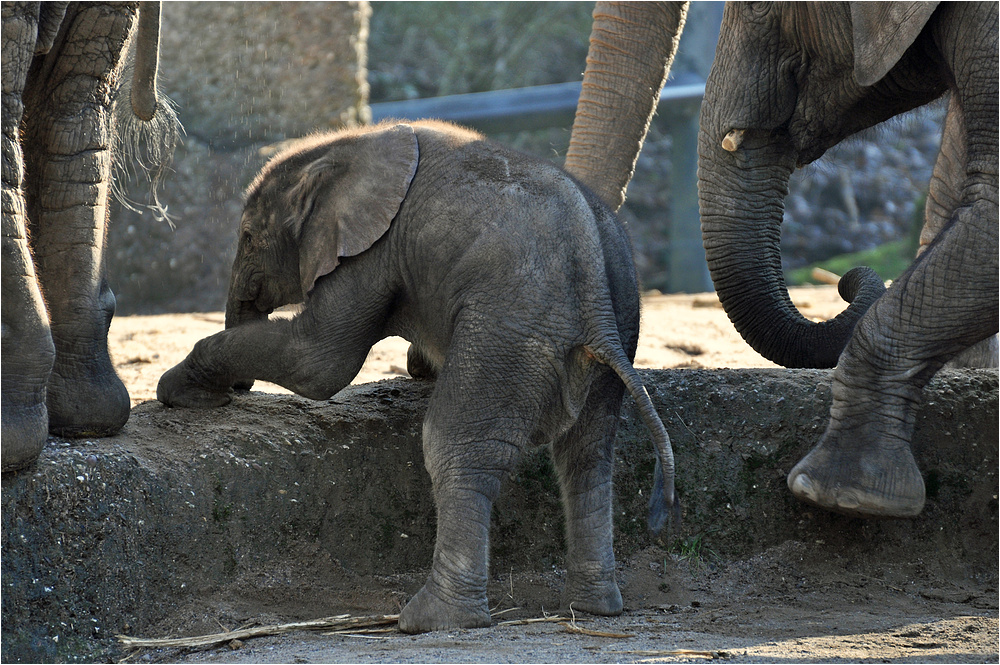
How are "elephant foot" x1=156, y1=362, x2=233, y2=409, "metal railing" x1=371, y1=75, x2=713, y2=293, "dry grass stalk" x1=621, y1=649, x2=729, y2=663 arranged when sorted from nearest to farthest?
"dry grass stalk" x1=621, y1=649, x2=729, y2=663, "elephant foot" x1=156, y1=362, x2=233, y2=409, "metal railing" x1=371, y1=75, x2=713, y2=293

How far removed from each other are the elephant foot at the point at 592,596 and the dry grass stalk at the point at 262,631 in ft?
1.46

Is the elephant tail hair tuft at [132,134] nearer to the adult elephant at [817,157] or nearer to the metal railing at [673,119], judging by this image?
the adult elephant at [817,157]

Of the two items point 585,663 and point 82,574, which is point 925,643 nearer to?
point 585,663

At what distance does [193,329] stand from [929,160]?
11.5m

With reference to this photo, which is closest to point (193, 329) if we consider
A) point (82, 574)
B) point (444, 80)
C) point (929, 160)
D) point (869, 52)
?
point (82, 574)

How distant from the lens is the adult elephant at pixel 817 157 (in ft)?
9.90

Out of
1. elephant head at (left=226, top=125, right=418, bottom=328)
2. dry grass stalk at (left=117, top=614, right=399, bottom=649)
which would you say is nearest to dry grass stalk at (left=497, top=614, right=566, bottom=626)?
dry grass stalk at (left=117, top=614, right=399, bottom=649)

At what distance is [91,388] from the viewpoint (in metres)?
3.06

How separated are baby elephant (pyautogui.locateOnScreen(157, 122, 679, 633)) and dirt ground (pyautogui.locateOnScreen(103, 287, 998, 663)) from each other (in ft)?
0.62

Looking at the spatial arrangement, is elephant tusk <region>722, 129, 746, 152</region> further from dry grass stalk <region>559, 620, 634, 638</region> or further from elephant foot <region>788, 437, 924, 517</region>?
dry grass stalk <region>559, 620, 634, 638</region>

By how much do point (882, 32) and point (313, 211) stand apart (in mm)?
1549

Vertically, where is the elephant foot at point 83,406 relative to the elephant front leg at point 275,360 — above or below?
below

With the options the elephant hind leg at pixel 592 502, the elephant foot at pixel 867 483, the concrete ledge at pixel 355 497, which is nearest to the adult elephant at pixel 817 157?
the elephant foot at pixel 867 483

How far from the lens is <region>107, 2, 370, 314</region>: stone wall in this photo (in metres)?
8.00
